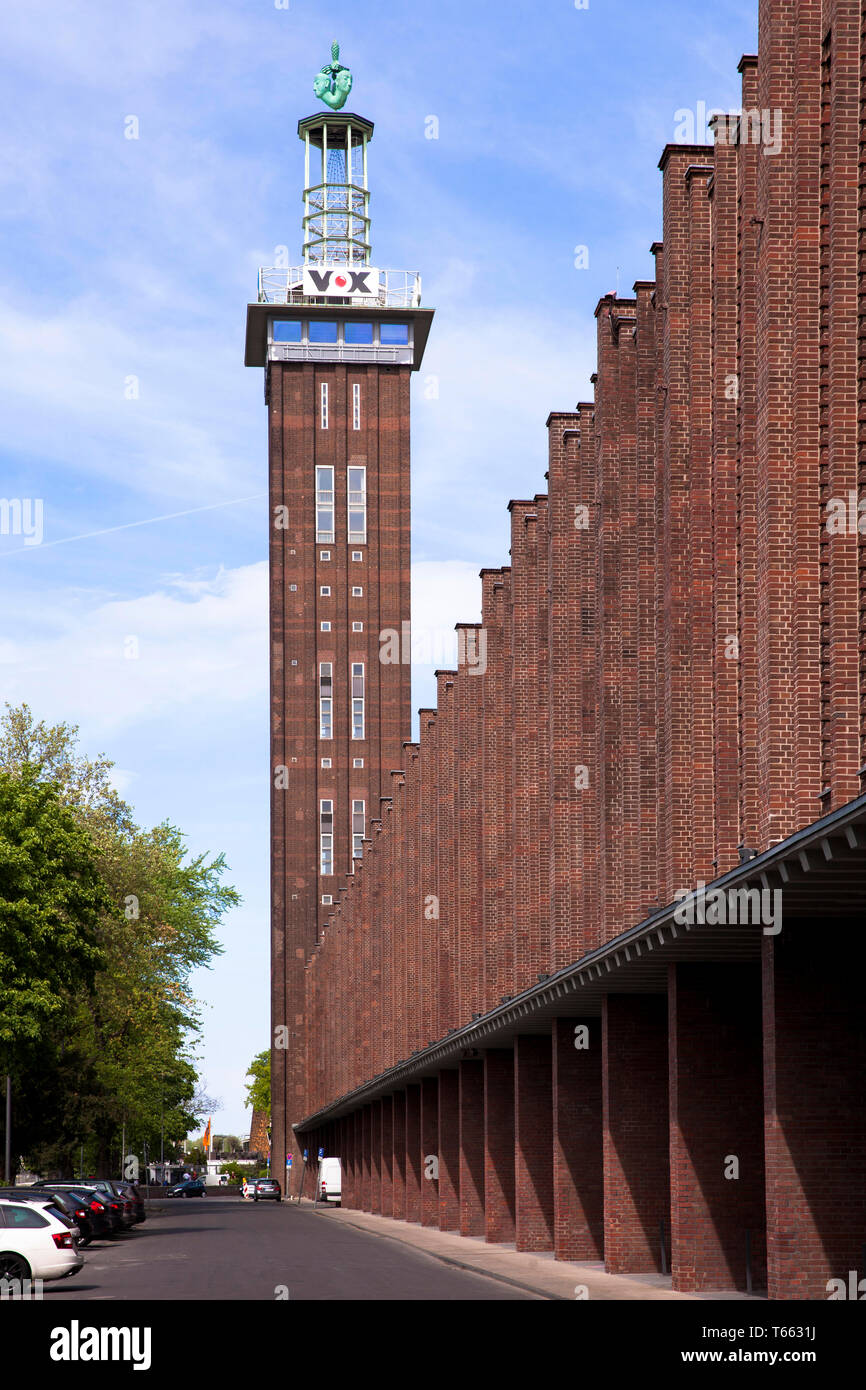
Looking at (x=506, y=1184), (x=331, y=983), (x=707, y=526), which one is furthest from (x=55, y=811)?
(x=331, y=983)

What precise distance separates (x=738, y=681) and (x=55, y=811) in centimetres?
2872

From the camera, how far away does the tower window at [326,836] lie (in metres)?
106

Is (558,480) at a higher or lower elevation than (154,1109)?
higher

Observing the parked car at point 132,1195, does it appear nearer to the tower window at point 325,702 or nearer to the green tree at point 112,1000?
the green tree at point 112,1000

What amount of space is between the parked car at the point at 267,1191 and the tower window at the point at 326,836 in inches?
704

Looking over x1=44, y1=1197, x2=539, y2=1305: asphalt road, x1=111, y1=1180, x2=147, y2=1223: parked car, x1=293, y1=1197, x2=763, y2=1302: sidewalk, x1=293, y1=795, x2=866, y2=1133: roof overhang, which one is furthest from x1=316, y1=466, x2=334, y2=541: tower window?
x1=293, y1=795, x2=866, y2=1133: roof overhang

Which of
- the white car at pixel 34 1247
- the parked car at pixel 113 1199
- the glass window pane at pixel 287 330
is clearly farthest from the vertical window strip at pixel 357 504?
the white car at pixel 34 1247

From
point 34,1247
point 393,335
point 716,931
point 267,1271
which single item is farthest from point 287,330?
point 716,931

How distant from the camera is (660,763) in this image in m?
27.2

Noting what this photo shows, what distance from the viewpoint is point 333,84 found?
123m

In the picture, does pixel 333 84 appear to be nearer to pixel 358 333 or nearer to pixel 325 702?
pixel 358 333

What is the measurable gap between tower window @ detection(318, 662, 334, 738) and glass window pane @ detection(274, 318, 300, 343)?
20303mm

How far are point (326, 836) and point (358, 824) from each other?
79.7 inches
